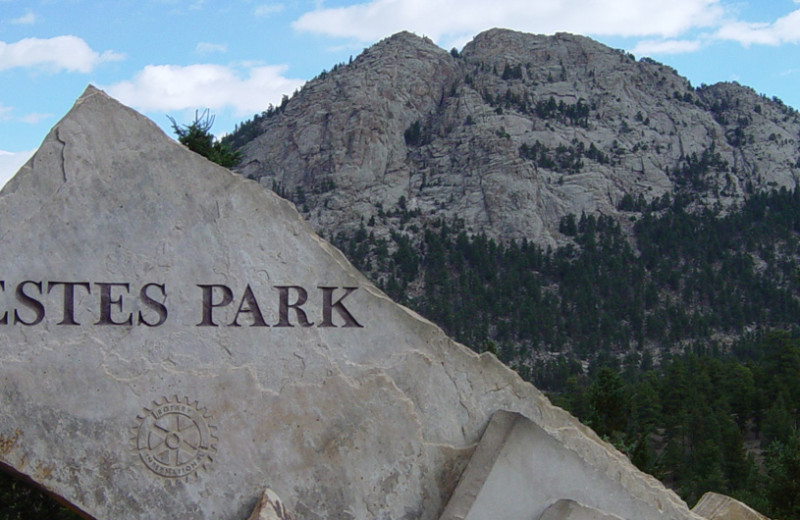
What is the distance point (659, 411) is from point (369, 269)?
4771 centimetres

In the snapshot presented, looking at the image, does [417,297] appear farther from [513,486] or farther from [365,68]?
[513,486]

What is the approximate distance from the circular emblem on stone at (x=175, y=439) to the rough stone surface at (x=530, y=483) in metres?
1.62

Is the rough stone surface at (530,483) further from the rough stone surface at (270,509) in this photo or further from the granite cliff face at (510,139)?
the granite cliff face at (510,139)

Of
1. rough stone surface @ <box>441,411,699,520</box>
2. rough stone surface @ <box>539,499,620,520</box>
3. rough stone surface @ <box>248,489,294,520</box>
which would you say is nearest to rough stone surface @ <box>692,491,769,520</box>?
rough stone surface @ <box>441,411,699,520</box>

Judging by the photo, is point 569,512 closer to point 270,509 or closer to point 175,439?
point 270,509

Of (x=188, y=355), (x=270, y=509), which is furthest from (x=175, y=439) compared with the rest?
(x=270, y=509)

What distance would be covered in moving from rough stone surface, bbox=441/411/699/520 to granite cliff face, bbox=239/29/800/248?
91738 mm

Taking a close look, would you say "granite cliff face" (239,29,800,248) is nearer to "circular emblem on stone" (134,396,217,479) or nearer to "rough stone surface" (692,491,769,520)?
"rough stone surface" (692,491,769,520)

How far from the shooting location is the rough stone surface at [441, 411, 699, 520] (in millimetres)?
5652

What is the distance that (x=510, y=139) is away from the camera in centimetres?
10788

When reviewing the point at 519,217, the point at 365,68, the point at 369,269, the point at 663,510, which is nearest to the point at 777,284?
the point at 519,217

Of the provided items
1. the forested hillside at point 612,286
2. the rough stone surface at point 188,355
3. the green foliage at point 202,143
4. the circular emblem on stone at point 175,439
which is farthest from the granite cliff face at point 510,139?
the circular emblem on stone at point 175,439

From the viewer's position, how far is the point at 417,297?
79688mm

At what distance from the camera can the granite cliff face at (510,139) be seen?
102m
